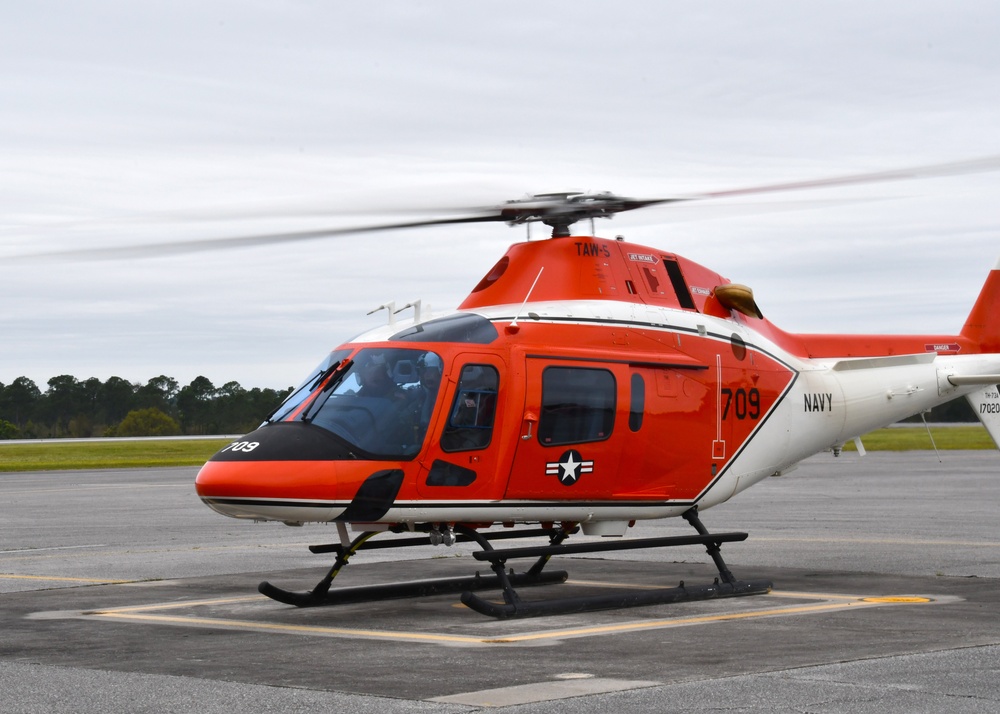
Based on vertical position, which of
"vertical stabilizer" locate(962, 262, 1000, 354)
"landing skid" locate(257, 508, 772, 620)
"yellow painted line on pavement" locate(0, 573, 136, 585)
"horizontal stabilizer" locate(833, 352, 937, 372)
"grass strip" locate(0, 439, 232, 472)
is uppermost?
"vertical stabilizer" locate(962, 262, 1000, 354)

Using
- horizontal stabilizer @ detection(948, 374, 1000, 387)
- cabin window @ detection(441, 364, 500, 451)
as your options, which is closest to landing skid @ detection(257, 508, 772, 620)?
cabin window @ detection(441, 364, 500, 451)

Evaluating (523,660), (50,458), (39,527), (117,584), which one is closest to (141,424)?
(50,458)

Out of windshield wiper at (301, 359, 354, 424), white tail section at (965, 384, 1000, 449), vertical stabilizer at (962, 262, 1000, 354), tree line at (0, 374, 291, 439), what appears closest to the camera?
windshield wiper at (301, 359, 354, 424)

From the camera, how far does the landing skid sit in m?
11.6

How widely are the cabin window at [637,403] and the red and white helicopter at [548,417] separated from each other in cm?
2

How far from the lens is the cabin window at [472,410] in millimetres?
11656

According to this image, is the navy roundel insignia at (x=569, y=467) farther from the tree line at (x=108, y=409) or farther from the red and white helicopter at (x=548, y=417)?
the tree line at (x=108, y=409)

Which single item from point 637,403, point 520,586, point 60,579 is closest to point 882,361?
point 637,403

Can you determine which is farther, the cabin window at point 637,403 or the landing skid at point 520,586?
the cabin window at point 637,403

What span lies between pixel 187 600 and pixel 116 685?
16.4 ft

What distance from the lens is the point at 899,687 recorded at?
25.8 ft

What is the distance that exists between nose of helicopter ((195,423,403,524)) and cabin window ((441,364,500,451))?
2.28 ft

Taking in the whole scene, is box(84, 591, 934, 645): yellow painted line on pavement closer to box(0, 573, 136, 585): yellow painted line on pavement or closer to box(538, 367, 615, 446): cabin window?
box(538, 367, 615, 446): cabin window

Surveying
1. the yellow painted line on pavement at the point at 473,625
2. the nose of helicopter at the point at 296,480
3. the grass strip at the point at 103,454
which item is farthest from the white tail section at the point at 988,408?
the grass strip at the point at 103,454
